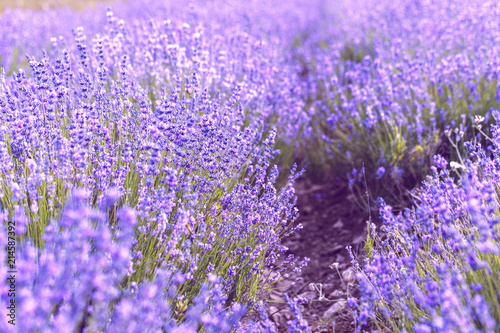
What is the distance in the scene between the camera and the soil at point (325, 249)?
2449mm

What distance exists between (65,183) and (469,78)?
9.36ft

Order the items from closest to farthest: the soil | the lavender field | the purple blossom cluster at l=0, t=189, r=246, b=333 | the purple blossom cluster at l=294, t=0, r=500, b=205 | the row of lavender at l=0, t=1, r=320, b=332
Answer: the purple blossom cluster at l=0, t=189, r=246, b=333, the row of lavender at l=0, t=1, r=320, b=332, the lavender field, the soil, the purple blossom cluster at l=294, t=0, r=500, b=205

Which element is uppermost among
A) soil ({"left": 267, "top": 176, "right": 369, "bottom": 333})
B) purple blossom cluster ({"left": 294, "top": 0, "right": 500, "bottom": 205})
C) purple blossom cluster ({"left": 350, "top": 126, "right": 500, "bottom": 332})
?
purple blossom cluster ({"left": 294, "top": 0, "right": 500, "bottom": 205})

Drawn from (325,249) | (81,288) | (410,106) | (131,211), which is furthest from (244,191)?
(410,106)

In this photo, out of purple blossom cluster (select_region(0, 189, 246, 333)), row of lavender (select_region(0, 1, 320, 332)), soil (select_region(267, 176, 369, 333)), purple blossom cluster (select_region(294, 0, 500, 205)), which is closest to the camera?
purple blossom cluster (select_region(0, 189, 246, 333))

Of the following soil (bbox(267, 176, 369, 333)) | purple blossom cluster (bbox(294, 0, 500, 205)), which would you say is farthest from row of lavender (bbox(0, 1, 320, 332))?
purple blossom cluster (bbox(294, 0, 500, 205))

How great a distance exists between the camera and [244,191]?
2.38m

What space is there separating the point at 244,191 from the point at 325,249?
3.18 ft

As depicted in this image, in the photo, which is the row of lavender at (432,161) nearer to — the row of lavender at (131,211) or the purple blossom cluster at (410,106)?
the purple blossom cluster at (410,106)

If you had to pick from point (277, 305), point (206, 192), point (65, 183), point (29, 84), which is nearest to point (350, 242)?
point (277, 305)

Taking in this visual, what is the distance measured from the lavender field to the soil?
0.5 inches

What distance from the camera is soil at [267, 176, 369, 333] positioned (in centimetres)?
245

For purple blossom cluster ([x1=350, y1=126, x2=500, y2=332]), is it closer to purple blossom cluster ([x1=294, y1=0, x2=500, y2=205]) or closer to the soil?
the soil

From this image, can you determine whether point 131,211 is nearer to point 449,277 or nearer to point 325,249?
point 449,277
